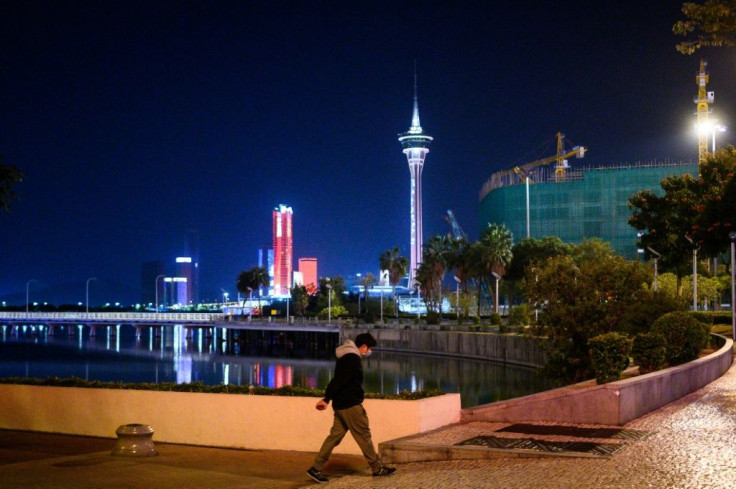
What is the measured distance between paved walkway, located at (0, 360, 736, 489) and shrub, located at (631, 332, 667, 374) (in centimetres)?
373

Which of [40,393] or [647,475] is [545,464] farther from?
[40,393]

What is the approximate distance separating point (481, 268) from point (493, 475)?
90404 mm

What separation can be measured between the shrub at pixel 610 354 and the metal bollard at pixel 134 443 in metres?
8.99

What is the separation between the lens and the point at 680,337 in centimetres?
2281

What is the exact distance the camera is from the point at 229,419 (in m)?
16.2

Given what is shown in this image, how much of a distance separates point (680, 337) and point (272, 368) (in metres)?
61.5

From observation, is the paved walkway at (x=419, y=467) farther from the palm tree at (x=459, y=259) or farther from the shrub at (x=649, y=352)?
the palm tree at (x=459, y=259)

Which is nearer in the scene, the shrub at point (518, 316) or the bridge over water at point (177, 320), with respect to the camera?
the shrub at point (518, 316)

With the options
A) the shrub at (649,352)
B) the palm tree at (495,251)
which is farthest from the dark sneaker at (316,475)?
the palm tree at (495,251)

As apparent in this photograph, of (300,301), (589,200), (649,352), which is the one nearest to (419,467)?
(649,352)

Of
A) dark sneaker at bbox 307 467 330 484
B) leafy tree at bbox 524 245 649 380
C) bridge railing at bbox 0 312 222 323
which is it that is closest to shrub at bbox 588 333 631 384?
dark sneaker at bbox 307 467 330 484

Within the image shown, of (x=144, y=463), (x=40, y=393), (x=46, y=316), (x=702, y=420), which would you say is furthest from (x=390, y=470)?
(x=46, y=316)

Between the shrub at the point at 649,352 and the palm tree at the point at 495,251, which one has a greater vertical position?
the palm tree at the point at 495,251

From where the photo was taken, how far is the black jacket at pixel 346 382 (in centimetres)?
1207
